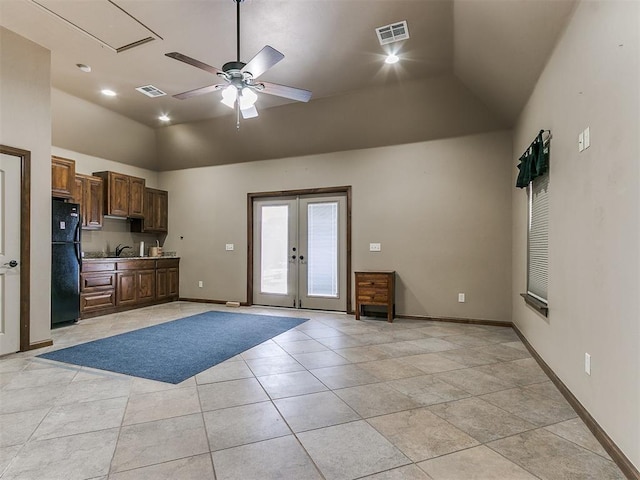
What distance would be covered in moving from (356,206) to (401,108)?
167cm

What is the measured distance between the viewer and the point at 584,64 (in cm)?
234

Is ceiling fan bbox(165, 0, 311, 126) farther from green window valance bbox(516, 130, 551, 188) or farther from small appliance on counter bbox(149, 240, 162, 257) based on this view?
small appliance on counter bbox(149, 240, 162, 257)

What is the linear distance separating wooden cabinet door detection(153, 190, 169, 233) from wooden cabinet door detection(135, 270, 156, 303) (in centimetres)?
108

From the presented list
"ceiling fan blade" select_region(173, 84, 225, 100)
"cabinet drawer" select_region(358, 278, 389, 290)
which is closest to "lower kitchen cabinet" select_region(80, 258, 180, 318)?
"ceiling fan blade" select_region(173, 84, 225, 100)

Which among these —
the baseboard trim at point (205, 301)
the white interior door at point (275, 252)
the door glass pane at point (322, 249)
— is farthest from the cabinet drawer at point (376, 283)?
the baseboard trim at point (205, 301)

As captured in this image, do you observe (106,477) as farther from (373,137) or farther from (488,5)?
(373,137)

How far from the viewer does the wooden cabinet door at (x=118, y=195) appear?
6.14 m

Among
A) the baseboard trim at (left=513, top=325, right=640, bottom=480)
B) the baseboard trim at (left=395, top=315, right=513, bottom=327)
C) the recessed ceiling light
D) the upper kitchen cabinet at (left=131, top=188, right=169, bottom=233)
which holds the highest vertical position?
the recessed ceiling light

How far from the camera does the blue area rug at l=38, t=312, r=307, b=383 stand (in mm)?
3281

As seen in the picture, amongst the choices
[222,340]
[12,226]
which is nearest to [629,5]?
[222,340]

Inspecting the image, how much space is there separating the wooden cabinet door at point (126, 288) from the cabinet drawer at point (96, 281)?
11cm

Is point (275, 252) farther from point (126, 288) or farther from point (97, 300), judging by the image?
point (97, 300)

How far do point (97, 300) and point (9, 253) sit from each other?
220cm

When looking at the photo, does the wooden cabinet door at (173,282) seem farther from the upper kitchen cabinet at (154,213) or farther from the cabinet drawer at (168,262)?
the upper kitchen cabinet at (154,213)
